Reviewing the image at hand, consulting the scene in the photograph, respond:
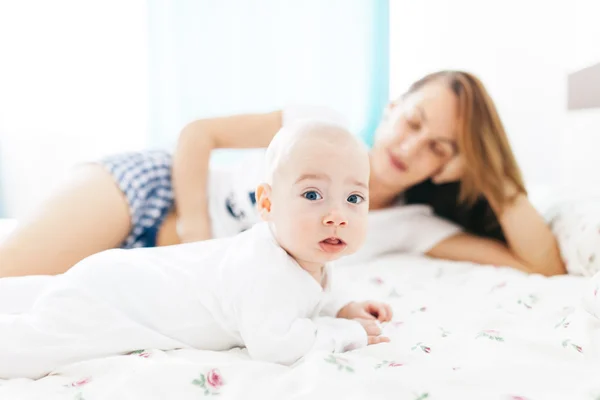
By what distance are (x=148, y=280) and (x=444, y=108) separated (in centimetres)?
97

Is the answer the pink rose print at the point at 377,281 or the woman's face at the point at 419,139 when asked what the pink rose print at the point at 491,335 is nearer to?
the pink rose print at the point at 377,281

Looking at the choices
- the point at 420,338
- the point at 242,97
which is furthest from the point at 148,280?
the point at 242,97

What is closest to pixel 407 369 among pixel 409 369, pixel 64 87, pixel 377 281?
pixel 409 369

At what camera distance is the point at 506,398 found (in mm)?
623

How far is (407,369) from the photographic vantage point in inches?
28.2

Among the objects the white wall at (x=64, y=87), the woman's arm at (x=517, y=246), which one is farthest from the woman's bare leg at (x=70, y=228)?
the white wall at (x=64, y=87)

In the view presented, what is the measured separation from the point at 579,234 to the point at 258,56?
1.73 m

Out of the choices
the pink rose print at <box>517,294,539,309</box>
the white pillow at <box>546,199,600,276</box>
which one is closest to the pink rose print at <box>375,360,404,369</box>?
the pink rose print at <box>517,294,539,309</box>

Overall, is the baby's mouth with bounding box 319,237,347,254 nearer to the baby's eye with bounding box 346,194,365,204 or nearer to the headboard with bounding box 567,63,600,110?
the baby's eye with bounding box 346,194,365,204

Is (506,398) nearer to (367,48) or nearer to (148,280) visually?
(148,280)

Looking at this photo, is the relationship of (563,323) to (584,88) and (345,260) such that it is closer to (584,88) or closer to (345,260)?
(345,260)

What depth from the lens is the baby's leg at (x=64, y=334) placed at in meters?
0.75

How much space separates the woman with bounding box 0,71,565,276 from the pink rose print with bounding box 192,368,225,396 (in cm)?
75

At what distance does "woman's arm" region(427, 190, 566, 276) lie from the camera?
1.49 metres
